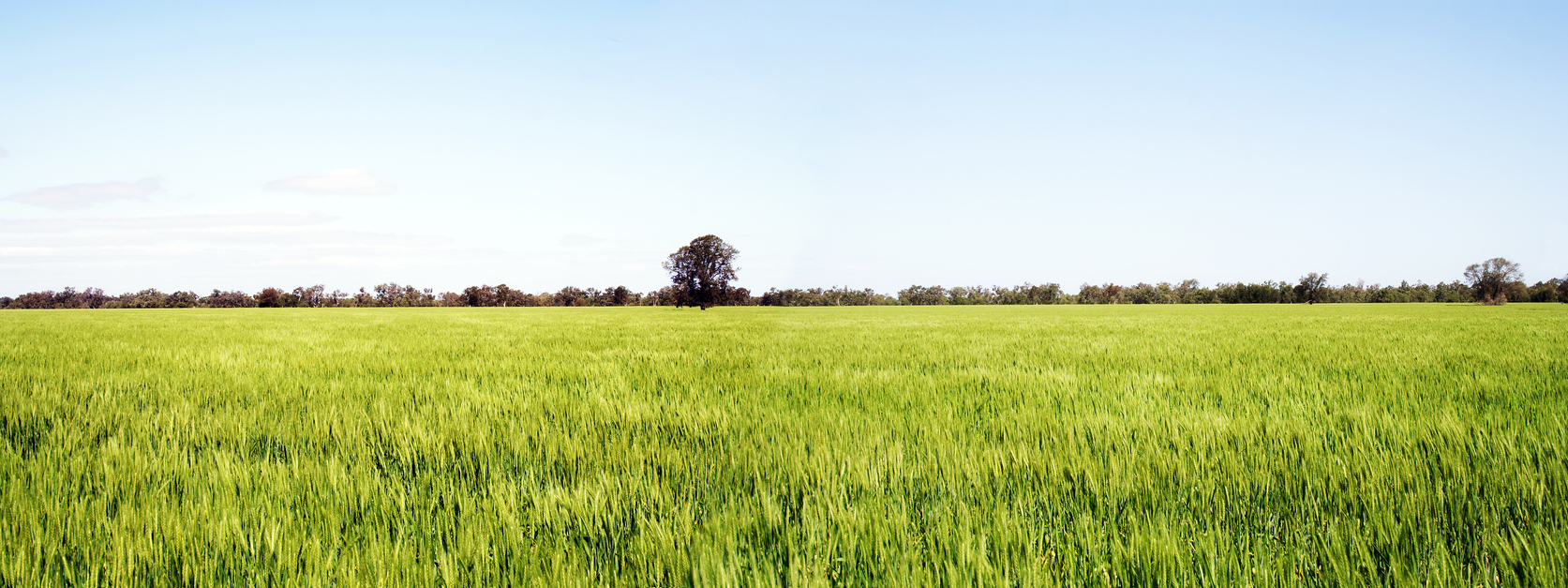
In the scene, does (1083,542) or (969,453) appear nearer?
(1083,542)

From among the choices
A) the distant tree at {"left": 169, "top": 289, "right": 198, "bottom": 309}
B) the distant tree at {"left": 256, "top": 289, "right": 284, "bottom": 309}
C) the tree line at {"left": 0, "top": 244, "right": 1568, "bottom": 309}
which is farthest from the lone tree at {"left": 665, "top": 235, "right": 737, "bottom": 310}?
the distant tree at {"left": 169, "top": 289, "right": 198, "bottom": 309}

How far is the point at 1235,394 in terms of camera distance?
440cm

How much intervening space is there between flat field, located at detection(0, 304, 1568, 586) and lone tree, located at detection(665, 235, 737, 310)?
41.1 metres

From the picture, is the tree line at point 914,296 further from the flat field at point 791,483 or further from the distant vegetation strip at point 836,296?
the flat field at point 791,483

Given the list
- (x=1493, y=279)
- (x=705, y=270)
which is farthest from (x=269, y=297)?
(x=1493, y=279)

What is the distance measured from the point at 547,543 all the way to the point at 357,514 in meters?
0.82

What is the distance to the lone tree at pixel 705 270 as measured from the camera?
4606cm

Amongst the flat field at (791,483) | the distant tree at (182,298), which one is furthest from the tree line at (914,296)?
the flat field at (791,483)

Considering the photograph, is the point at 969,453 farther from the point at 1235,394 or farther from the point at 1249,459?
the point at 1235,394

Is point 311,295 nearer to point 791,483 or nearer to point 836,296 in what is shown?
point 836,296

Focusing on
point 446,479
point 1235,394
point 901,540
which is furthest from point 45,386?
point 1235,394

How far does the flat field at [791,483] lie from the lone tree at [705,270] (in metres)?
41.1

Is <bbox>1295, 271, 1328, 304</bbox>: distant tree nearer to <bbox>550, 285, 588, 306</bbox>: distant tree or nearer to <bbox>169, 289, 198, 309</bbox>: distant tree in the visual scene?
<bbox>550, 285, 588, 306</bbox>: distant tree

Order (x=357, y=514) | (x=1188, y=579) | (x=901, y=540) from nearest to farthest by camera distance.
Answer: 1. (x=1188, y=579)
2. (x=901, y=540)
3. (x=357, y=514)
